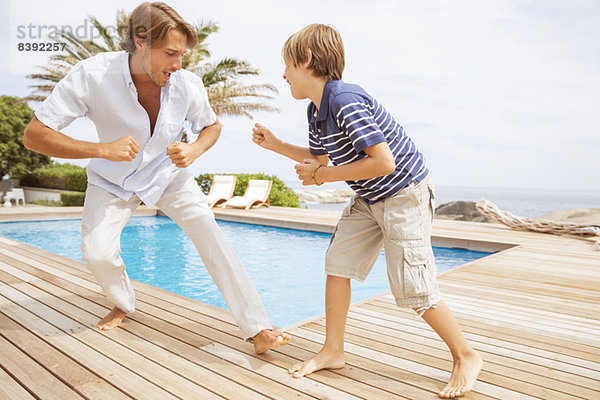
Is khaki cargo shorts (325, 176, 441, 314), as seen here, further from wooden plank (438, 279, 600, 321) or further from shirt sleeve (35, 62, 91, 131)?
wooden plank (438, 279, 600, 321)

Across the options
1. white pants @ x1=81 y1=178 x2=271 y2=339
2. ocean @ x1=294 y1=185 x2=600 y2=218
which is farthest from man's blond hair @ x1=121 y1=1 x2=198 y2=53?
ocean @ x1=294 y1=185 x2=600 y2=218

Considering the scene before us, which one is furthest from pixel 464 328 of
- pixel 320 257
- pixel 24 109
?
pixel 24 109

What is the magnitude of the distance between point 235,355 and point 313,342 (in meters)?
0.45

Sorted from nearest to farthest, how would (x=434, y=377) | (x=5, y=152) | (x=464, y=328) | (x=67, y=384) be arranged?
(x=67, y=384)
(x=434, y=377)
(x=464, y=328)
(x=5, y=152)

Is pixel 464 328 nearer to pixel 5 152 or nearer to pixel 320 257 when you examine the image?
pixel 320 257

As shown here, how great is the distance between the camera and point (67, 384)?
1.90 meters

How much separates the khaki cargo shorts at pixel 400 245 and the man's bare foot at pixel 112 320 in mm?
1370

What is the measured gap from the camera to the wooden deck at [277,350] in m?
1.90

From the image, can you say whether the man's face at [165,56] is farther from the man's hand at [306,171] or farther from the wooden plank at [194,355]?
the wooden plank at [194,355]

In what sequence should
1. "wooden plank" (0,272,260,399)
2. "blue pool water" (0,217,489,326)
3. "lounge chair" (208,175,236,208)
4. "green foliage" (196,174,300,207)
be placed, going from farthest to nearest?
1. "green foliage" (196,174,300,207)
2. "lounge chair" (208,175,236,208)
3. "blue pool water" (0,217,489,326)
4. "wooden plank" (0,272,260,399)

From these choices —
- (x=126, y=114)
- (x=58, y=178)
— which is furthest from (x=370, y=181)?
(x=58, y=178)

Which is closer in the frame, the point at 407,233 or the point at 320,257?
the point at 407,233

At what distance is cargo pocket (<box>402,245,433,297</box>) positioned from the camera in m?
1.88

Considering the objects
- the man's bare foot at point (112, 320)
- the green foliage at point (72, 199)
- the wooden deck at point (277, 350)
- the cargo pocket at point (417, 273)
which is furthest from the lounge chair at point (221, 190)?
the cargo pocket at point (417, 273)
